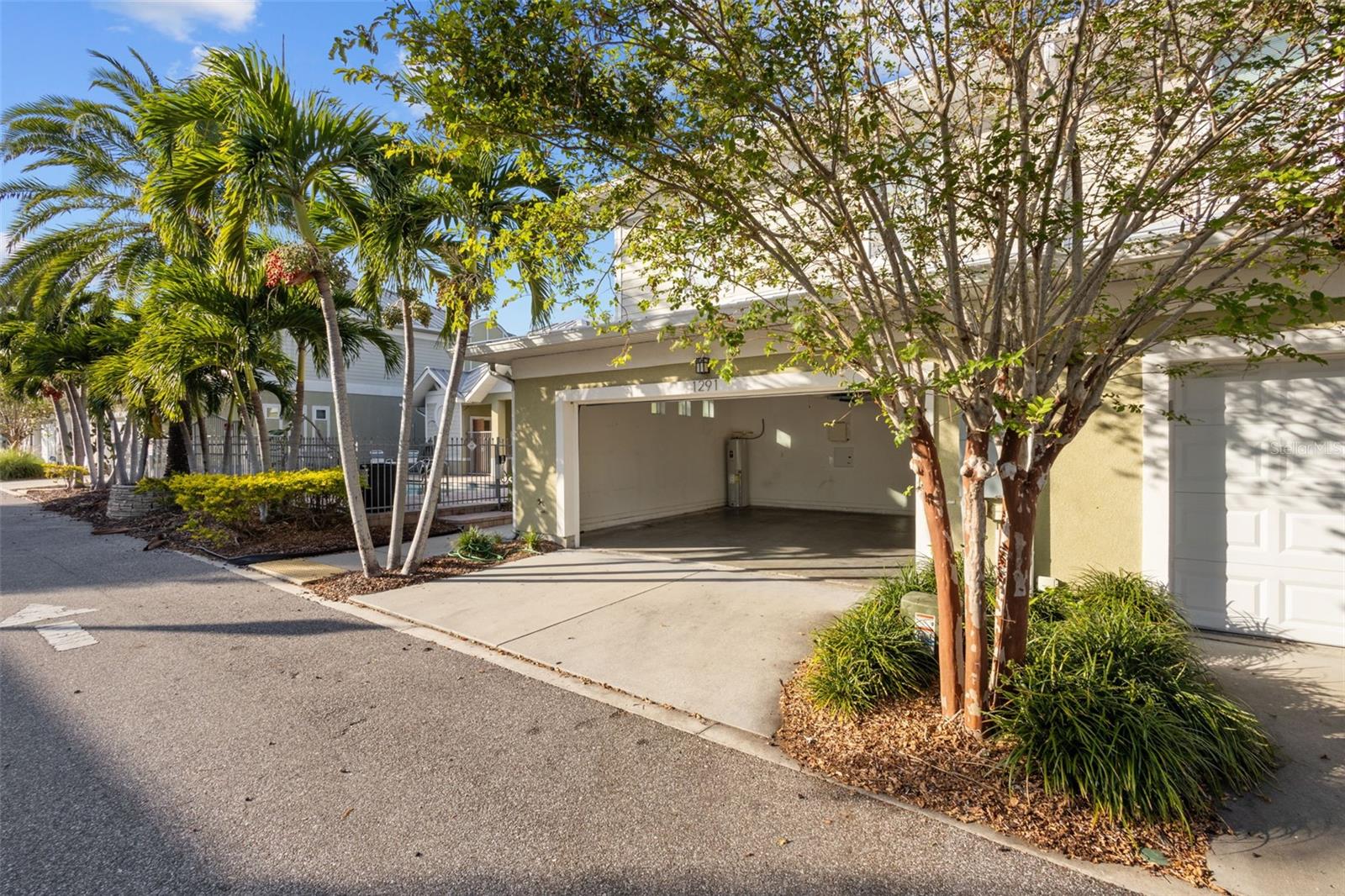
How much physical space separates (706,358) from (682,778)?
487 cm

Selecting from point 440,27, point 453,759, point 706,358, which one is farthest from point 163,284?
point 453,759

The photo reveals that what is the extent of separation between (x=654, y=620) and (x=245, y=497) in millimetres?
6689

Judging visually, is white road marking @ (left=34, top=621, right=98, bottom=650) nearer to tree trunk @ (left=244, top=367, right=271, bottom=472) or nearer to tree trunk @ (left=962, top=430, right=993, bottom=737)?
tree trunk @ (left=244, top=367, right=271, bottom=472)

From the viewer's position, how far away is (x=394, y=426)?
24906 mm

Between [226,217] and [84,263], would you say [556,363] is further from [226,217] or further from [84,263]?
[84,263]

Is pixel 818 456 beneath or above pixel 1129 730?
above

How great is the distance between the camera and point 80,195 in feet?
44.9

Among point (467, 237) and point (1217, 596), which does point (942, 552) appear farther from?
point (467, 237)

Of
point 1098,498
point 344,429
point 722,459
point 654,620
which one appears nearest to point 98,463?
point 344,429

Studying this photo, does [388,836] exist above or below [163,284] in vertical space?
below

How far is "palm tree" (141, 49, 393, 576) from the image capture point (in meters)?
6.17

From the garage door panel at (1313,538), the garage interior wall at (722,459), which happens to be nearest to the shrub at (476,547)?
the garage interior wall at (722,459)

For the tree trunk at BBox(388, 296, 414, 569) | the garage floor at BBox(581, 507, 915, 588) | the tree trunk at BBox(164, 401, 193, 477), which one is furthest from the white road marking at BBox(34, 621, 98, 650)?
the tree trunk at BBox(164, 401, 193, 477)

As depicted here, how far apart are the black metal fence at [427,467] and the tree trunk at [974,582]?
10.2 m
